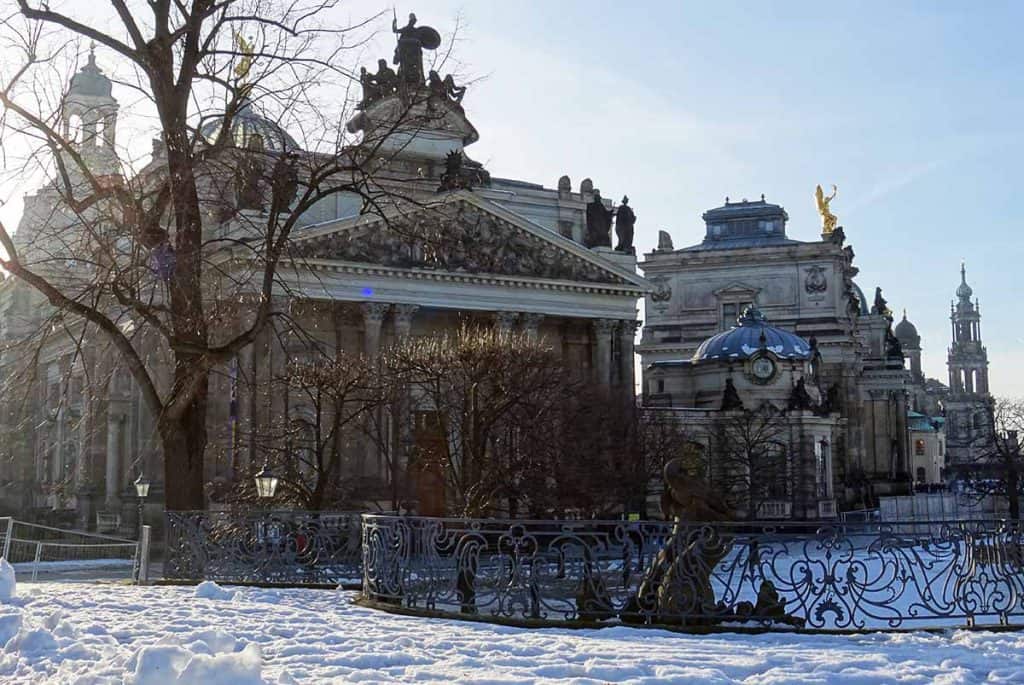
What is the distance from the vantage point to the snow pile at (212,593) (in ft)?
51.0

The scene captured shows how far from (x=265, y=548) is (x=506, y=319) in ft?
123

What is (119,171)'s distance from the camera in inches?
820

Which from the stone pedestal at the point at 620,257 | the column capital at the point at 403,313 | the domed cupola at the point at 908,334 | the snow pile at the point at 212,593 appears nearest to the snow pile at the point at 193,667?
the snow pile at the point at 212,593

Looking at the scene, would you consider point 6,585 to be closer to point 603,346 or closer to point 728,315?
point 603,346

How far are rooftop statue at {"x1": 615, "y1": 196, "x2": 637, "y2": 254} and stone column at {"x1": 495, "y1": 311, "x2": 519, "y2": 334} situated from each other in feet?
33.5

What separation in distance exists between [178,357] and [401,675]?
40.7ft

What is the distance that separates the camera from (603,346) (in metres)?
59.9

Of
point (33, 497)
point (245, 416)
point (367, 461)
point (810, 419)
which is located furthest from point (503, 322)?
point (33, 497)

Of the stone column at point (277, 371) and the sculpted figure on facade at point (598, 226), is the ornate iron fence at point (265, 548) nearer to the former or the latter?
the stone column at point (277, 371)

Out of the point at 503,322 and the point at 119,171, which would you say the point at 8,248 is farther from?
the point at 503,322

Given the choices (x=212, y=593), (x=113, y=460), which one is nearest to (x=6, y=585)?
(x=212, y=593)

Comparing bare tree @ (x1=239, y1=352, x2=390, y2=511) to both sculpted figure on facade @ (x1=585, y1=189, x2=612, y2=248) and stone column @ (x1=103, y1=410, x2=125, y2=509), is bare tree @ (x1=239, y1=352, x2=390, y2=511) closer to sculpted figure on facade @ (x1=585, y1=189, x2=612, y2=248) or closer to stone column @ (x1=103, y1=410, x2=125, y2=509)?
stone column @ (x1=103, y1=410, x2=125, y2=509)

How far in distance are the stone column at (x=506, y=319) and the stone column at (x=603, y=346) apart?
4948 mm

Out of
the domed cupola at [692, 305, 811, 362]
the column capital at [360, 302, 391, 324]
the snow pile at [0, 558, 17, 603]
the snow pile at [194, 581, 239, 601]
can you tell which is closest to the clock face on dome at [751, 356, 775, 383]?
the domed cupola at [692, 305, 811, 362]
